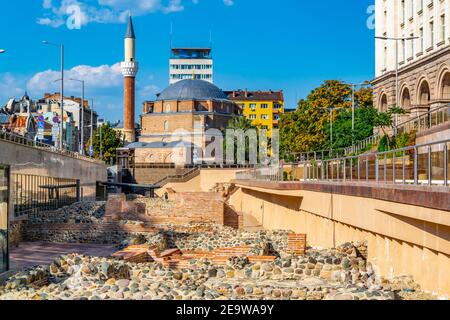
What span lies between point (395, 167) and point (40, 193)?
92.5ft

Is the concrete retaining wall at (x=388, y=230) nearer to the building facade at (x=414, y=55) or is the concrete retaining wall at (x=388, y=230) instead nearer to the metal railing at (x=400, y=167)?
the metal railing at (x=400, y=167)

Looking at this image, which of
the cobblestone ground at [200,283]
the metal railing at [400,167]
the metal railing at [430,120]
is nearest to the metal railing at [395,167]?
the metal railing at [400,167]

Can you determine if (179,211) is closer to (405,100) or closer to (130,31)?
(405,100)

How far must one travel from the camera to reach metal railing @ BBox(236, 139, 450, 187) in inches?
508

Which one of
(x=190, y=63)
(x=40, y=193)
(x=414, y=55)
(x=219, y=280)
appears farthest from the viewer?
(x=190, y=63)

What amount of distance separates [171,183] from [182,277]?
63815 mm

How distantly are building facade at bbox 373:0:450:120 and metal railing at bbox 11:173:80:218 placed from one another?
19.6 metres

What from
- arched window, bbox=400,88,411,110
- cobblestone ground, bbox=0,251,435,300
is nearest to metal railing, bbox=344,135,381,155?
arched window, bbox=400,88,411,110

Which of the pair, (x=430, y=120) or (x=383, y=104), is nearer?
(x=430, y=120)

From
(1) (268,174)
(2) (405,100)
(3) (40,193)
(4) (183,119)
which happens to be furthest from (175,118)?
(1) (268,174)

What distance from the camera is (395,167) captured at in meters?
15.7

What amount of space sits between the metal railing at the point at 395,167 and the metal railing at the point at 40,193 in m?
14.9

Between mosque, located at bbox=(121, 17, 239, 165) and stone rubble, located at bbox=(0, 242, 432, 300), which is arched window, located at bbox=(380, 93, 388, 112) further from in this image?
mosque, located at bbox=(121, 17, 239, 165)

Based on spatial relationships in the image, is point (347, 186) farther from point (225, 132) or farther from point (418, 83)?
point (225, 132)
